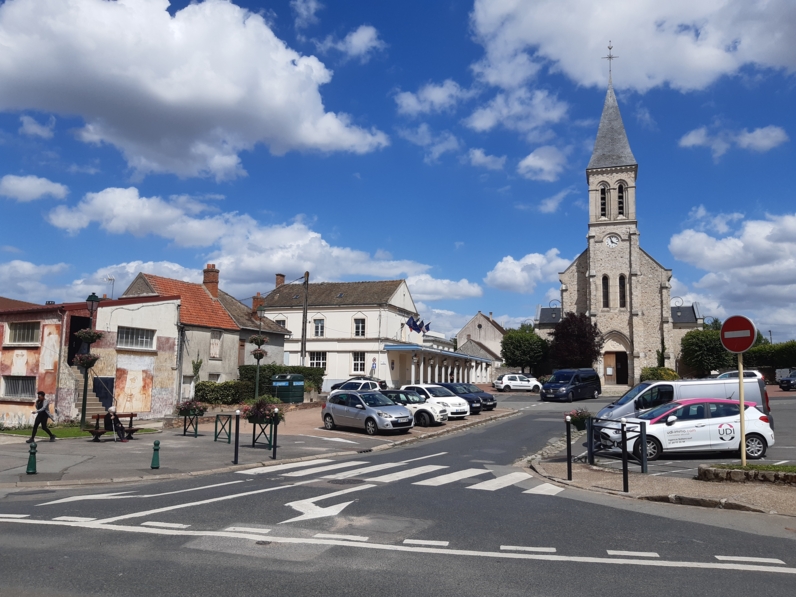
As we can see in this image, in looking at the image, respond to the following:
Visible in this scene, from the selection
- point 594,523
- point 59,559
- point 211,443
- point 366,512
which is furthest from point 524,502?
point 211,443

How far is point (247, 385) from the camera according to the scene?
31.9 meters

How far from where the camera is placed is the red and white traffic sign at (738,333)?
11.4 m

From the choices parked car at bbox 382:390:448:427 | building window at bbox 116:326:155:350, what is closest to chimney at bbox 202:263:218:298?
building window at bbox 116:326:155:350

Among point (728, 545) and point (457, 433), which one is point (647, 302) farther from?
point (728, 545)

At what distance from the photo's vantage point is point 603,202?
214 feet

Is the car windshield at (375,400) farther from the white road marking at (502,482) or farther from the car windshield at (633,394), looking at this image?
the white road marking at (502,482)

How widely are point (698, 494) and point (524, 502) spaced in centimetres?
285

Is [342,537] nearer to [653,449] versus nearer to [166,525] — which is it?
[166,525]

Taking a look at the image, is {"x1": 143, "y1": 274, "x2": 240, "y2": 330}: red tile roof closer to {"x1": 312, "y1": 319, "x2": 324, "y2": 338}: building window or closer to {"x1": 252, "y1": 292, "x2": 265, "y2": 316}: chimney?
{"x1": 252, "y1": 292, "x2": 265, "y2": 316}: chimney

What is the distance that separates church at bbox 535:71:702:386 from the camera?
60.6 metres

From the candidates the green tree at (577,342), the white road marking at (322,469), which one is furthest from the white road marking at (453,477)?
the green tree at (577,342)

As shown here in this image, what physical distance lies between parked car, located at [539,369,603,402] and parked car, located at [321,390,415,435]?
20722mm

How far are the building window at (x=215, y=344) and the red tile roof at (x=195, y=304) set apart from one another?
0.42 m

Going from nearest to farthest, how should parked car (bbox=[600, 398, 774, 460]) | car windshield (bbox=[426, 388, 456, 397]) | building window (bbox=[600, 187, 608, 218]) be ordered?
1. parked car (bbox=[600, 398, 774, 460])
2. car windshield (bbox=[426, 388, 456, 397])
3. building window (bbox=[600, 187, 608, 218])
